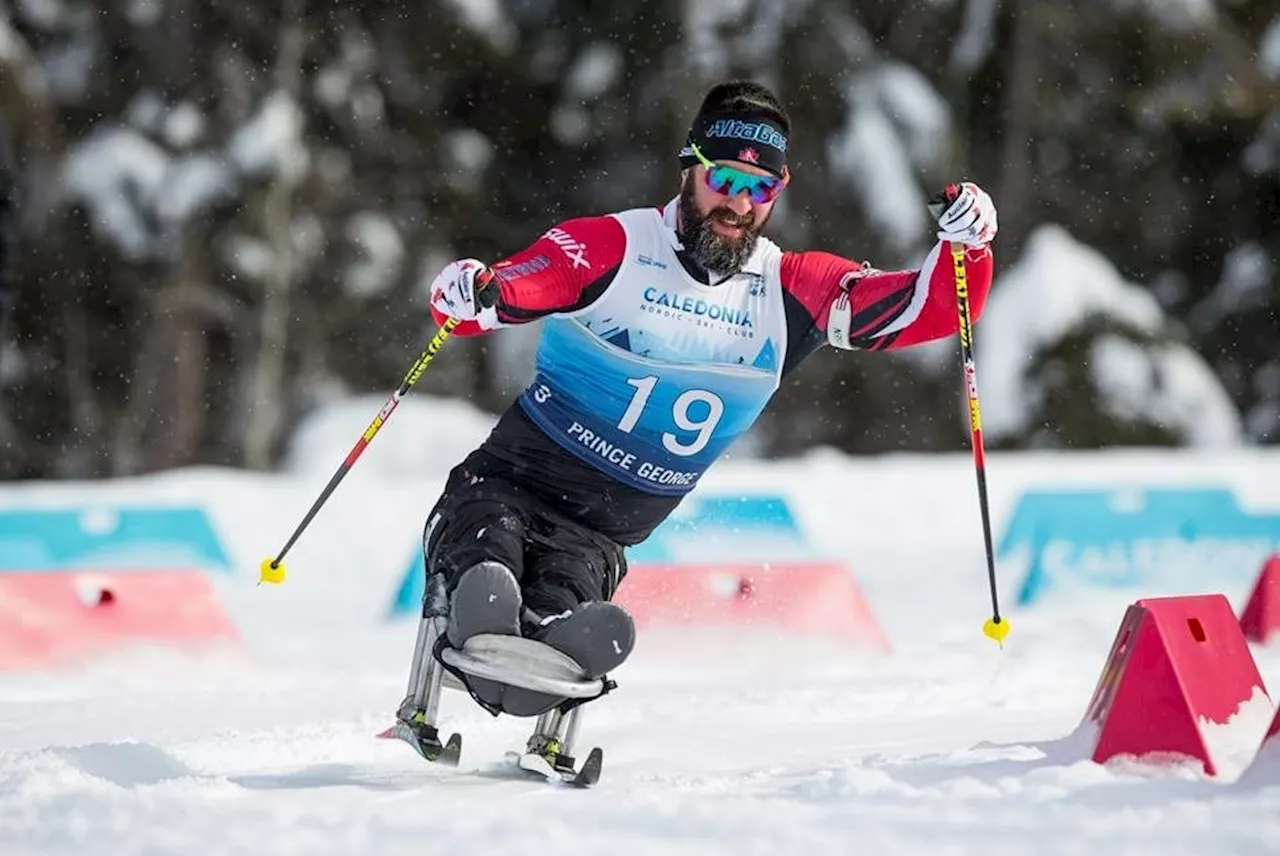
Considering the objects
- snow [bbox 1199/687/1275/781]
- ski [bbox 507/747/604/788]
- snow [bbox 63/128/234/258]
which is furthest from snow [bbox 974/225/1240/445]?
ski [bbox 507/747/604/788]

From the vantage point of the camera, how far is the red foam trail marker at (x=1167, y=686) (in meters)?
4.41

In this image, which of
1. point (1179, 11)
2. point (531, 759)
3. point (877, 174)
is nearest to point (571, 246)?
point (531, 759)

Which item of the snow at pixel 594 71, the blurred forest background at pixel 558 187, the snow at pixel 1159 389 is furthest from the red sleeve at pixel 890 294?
the snow at pixel 594 71

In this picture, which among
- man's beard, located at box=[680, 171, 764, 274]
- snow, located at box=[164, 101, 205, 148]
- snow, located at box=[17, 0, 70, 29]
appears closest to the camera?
man's beard, located at box=[680, 171, 764, 274]

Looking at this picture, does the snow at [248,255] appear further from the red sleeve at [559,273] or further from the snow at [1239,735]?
the snow at [1239,735]

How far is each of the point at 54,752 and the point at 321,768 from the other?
0.68 m

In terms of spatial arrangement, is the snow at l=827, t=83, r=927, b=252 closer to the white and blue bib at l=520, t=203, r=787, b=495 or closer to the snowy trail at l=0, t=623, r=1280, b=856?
the snowy trail at l=0, t=623, r=1280, b=856

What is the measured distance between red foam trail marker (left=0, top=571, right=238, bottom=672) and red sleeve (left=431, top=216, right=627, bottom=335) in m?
2.68

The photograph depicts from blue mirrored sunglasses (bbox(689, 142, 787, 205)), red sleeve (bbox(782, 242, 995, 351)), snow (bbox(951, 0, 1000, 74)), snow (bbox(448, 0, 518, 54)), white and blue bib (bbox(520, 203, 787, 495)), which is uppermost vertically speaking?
snow (bbox(951, 0, 1000, 74))

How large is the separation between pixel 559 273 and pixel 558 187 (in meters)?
16.9

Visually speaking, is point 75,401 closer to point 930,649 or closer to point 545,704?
point 930,649

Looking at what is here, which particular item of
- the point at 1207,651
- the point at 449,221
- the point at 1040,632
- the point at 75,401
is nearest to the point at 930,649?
the point at 1040,632

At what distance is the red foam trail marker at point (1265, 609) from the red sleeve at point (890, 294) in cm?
277

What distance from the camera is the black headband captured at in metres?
5.48
